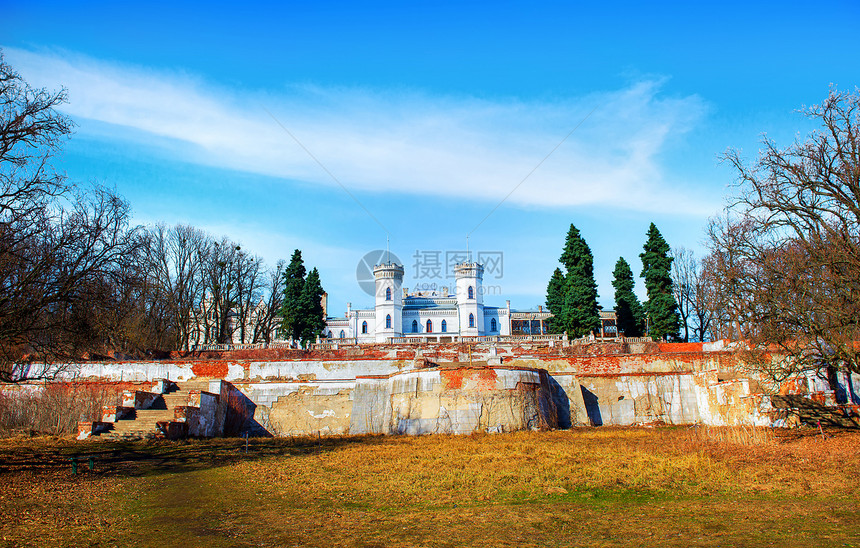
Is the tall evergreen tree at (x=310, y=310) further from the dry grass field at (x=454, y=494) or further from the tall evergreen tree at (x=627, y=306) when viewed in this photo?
the dry grass field at (x=454, y=494)

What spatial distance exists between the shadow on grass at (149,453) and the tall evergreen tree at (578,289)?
30.5 meters

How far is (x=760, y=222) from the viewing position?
52.1 ft

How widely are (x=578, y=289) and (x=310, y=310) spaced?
75.9 ft

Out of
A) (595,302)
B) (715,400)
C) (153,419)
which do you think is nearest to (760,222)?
(715,400)

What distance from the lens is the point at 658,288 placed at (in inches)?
1747

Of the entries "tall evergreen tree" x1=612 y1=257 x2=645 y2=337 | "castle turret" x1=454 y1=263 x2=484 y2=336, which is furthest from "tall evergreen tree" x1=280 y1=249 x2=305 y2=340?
"castle turret" x1=454 y1=263 x2=484 y2=336

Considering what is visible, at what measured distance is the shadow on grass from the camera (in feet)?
42.6

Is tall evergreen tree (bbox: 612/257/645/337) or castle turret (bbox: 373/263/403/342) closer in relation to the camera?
tall evergreen tree (bbox: 612/257/645/337)

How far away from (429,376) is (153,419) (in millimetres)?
8616

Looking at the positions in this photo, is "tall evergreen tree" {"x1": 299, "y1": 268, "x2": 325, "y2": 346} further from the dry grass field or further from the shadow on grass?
the dry grass field

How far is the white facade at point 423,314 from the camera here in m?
81.0

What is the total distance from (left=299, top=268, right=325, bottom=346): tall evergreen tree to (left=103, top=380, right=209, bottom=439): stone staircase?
2927 cm

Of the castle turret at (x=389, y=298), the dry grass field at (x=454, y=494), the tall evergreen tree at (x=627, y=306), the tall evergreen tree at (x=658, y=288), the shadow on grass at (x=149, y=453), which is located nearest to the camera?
the dry grass field at (x=454, y=494)

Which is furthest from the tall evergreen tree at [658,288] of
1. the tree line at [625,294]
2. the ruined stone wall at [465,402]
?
the ruined stone wall at [465,402]
